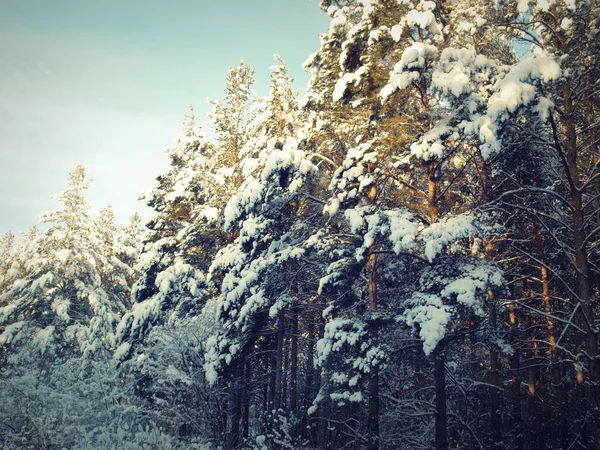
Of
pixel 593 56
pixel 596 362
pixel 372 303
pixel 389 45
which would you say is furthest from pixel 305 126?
pixel 596 362

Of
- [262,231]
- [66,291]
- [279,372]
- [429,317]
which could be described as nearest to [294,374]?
[279,372]

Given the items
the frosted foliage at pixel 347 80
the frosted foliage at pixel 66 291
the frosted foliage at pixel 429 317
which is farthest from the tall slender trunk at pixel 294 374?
the frosted foliage at pixel 66 291

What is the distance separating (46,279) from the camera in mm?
18906

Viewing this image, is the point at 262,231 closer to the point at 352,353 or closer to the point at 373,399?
the point at 352,353

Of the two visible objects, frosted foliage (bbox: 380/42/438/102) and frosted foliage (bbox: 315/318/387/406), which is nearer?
frosted foliage (bbox: 380/42/438/102)

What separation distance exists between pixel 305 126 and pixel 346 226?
3.86m

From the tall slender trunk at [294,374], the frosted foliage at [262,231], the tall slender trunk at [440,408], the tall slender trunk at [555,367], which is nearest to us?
the tall slender trunk at [440,408]

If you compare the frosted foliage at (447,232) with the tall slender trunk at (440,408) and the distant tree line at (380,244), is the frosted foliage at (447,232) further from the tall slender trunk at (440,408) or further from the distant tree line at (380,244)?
the tall slender trunk at (440,408)

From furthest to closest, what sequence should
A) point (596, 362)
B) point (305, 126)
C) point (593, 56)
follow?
point (305, 126)
point (593, 56)
point (596, 362)

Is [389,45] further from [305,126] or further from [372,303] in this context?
[372,303]

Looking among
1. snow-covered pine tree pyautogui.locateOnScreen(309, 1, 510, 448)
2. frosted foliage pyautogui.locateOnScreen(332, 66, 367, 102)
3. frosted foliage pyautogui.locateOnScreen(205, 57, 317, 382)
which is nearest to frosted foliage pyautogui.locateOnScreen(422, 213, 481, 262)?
snow-covered pine tree pyautogui.locateOnScreen(309, 1, 510, 448)

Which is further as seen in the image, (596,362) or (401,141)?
(401,141)

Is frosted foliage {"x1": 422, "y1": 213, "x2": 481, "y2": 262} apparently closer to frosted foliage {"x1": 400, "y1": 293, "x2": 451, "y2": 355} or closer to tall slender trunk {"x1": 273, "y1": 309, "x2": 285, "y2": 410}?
frosted foliage {"x1": 400, "y1": 293, "x2": 451, "y2": 355}

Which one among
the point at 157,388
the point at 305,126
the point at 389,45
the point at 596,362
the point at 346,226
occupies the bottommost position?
the point at 157,388
